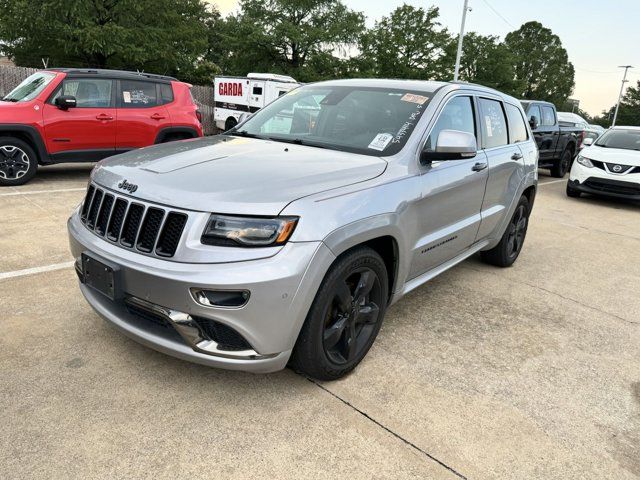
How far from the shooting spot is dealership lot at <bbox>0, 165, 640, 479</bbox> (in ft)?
7.20

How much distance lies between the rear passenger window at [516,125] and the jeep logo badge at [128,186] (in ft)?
11.6

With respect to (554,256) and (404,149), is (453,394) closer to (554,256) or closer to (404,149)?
(404,149)

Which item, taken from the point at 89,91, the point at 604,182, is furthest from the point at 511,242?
the point at 89,91

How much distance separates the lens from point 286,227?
7.40ft

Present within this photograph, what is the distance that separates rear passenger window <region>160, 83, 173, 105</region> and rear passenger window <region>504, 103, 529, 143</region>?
6.14m

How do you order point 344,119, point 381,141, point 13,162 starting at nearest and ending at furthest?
point 381,141 → point 344,119 → point 13,162

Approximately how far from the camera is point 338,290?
Result: 2553mm

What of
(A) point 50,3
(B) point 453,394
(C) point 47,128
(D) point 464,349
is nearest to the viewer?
(B) point 453,394

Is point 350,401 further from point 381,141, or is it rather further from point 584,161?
point 584,161

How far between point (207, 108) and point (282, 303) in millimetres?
19222

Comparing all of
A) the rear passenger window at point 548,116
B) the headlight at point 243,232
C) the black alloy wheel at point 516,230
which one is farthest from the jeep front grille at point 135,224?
the rear passenger window at point 548,116

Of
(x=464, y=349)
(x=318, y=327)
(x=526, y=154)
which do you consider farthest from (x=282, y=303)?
(x=526, y=154)

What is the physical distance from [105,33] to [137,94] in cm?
1028

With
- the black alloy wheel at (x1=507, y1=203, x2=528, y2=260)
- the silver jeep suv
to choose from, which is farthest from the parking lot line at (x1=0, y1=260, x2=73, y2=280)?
the black alloy wheel at (x1=507, y1=203, x2=528, y2=260)
